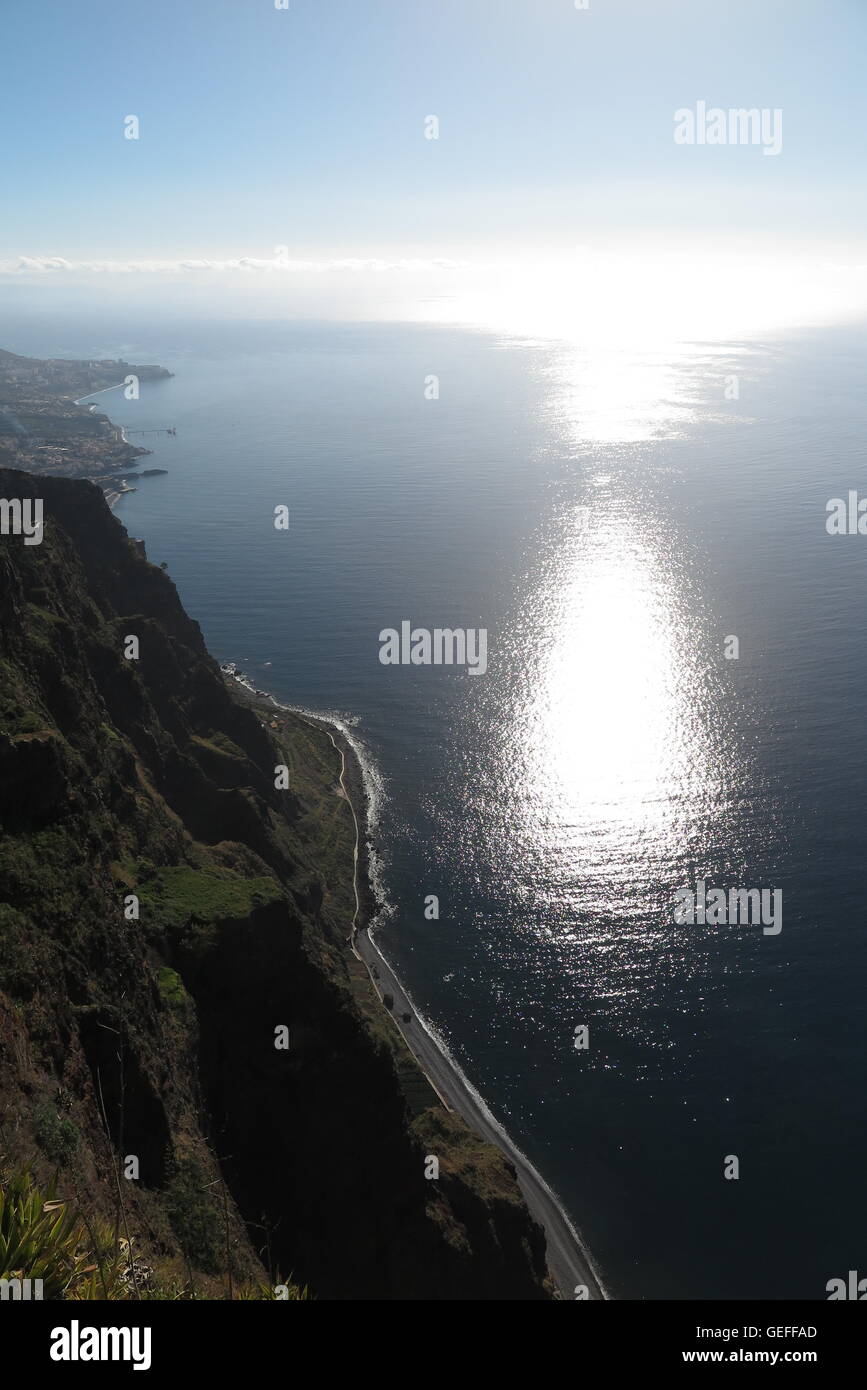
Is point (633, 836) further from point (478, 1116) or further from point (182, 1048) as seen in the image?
point (182, 1048)

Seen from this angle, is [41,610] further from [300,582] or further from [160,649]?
[300,582]

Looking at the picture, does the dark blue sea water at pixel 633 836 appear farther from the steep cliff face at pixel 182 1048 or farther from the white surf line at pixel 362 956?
the steep cliff face at pixel 182 1048

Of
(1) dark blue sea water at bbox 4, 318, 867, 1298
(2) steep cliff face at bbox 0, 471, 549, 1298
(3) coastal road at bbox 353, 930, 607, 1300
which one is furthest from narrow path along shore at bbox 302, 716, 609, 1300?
(2) steep cliff face at bbox 0, 471, 549, 1298

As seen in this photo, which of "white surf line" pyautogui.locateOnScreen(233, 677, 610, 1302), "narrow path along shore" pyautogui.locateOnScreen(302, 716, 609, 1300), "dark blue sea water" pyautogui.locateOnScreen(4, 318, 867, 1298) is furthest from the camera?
"dark blue sea water" pyautogui.locateOnScreen(4, 318, 867, 1298)

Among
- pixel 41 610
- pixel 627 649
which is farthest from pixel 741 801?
pixel 41 610

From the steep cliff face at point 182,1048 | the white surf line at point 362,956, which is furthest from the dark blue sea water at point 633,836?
the steep cliff face at point 182,1048

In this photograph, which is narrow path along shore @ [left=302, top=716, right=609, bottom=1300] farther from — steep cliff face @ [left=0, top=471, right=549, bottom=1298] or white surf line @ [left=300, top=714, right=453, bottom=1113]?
steep cliff face @ [left=0, top=471, right=549, bottom=1298]

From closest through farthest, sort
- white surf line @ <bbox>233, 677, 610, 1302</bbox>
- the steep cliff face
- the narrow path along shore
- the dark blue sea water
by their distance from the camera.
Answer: the steep cliff face → the narrow path along shore → white surf line @ <bbox>233, 677, 610, 1302</bbox> → the dark blue sea water

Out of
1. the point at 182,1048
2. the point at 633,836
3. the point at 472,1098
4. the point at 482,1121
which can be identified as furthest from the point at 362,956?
the point at 182,1048
